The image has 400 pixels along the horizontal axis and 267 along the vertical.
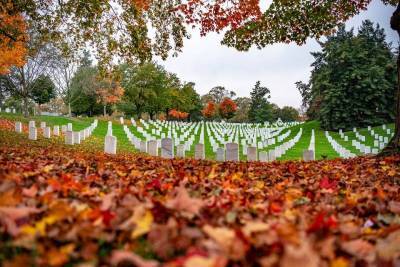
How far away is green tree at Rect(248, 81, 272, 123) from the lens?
9325 centimetres

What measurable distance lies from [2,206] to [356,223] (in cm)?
245

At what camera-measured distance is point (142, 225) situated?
1.98 m

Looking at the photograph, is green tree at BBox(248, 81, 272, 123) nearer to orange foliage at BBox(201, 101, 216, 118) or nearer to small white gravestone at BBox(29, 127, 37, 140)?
orange foliage at BBox(201, 101, 216, 118)

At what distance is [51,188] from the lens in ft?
9.62

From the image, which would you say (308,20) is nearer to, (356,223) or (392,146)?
(392,146)

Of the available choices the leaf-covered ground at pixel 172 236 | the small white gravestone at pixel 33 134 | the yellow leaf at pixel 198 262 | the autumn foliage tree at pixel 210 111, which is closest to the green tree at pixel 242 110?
the autumn foliage tree at pixel 210 111

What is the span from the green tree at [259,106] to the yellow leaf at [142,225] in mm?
91750

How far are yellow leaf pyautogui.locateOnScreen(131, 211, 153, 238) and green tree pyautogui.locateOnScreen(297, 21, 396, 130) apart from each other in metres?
45.9

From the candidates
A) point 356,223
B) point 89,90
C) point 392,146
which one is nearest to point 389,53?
point 89,90

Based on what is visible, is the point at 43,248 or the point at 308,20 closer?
the point at 43,248

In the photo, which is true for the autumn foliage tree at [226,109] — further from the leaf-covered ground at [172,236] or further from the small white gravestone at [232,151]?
the leaf-covered ground at [172,236]

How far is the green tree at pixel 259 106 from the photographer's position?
306ft

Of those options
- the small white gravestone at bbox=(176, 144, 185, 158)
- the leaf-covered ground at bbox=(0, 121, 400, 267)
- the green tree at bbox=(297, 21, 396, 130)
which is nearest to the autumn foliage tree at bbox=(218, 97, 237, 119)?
the green tree at bbox=(297, 21, 396, 130)

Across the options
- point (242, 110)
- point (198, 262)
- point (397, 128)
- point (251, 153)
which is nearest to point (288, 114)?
point (242, 110)
